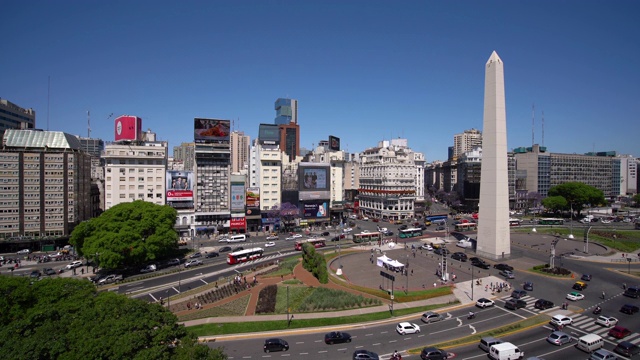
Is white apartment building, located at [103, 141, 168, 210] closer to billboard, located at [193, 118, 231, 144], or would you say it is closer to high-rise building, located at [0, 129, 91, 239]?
high-rise building, located at [0, 129, 91, 239]

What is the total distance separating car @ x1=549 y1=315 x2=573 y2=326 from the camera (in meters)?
33.5

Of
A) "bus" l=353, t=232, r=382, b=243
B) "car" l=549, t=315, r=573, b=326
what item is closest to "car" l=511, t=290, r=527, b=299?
"car" l=549, t=315, r=573, b=326

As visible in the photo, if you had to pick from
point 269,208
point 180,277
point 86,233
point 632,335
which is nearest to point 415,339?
point 632,335

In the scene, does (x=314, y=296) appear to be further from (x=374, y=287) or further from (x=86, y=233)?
(x=86, y=233)

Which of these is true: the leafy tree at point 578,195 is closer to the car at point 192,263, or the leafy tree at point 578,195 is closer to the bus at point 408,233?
the bus at point 408,233

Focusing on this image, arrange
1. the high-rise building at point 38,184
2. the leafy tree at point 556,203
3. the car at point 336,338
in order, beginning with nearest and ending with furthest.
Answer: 1. the car at point 336,338
2. the high-rise building at point 38,184
3. the leafy tree at point 556,203

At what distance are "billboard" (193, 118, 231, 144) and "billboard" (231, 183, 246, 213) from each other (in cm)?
1182

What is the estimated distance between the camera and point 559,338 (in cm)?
3031

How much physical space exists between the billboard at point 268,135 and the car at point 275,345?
76.4 metres

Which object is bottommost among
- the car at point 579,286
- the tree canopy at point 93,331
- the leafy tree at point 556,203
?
the car at point 579,286

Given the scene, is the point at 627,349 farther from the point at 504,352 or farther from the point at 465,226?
the point at 465,226

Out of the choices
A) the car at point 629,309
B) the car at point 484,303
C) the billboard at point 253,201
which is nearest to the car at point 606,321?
the car at point 629,309

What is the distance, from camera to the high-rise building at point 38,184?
71188mm

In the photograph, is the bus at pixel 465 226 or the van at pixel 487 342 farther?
the bus at pixel 465 226
